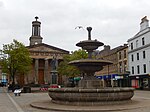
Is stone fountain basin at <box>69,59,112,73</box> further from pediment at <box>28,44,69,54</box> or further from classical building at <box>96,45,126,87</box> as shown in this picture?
pediment at <box>28,44,69,54</box>

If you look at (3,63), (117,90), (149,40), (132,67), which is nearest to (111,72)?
(132,67)

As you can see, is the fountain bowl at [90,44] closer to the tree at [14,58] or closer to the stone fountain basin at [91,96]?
the stone fountain basin at [91,96]

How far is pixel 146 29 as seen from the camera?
166ft

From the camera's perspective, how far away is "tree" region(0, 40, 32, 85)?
159 feet

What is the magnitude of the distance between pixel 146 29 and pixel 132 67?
10200mm

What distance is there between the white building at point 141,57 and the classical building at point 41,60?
91.1ft

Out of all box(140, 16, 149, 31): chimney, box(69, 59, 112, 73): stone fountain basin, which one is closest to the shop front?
box(140, 16, 149, 31): chimney

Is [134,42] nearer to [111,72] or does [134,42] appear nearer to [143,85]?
[143,85]

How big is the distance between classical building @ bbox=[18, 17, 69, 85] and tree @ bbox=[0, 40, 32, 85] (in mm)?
27616

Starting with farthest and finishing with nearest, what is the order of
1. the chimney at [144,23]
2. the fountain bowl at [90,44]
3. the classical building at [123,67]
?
the classical building at [123,67], the chimney at [144,23], the fountain bowl at [90,44]

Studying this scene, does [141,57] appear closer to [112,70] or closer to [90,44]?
[112,70]

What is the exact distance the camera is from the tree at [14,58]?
48344 millimetres

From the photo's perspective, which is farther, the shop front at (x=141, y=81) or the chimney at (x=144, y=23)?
the chimney at (x=144, y=23)

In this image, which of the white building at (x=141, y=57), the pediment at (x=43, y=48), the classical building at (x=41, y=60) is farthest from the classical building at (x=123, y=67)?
the pediment at (x=43, y=48)
